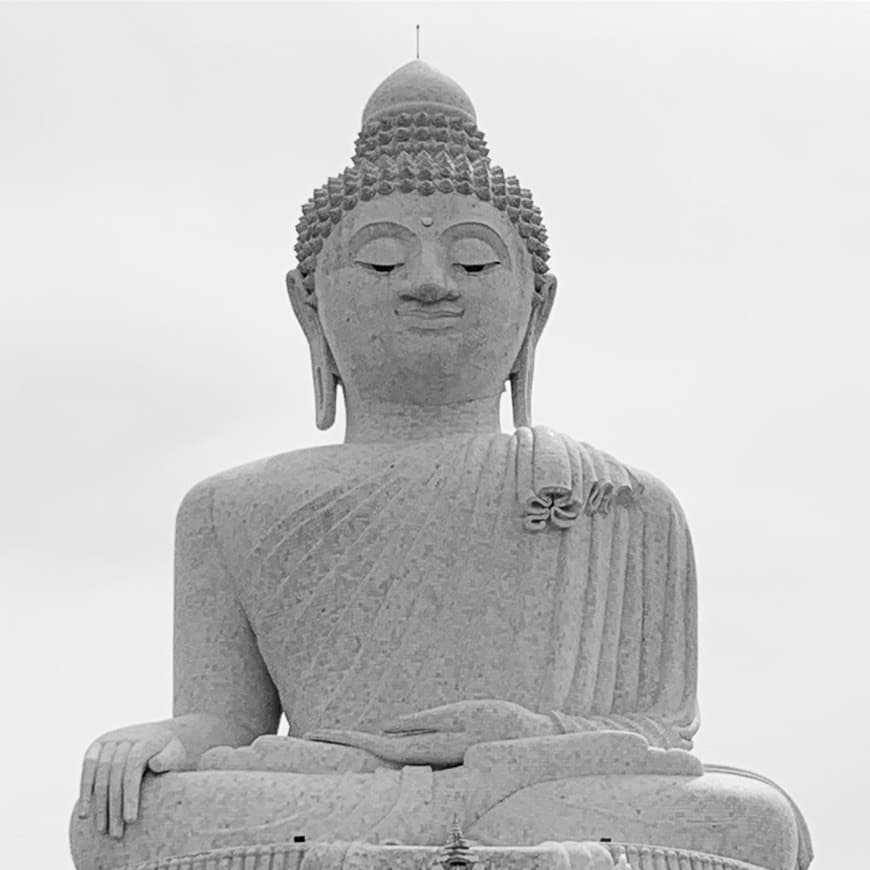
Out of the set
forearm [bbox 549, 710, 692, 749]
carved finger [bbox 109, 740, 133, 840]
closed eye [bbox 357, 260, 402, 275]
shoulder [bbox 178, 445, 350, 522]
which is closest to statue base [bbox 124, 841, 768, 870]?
carved finger [bbox 109, 740, 133, 840]

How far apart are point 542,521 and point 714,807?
1631 mm

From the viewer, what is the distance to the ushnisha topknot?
47.1 feet

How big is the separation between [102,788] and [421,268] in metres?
2.78

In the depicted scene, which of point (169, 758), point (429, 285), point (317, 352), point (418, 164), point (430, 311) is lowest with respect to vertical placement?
point (169, 758)

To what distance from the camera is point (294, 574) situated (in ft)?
45.2

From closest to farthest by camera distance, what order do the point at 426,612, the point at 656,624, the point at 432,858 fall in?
the point at 432,858 < the point at 426,612 < the point at 656,624

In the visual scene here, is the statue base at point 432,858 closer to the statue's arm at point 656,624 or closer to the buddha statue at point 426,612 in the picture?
the buddha statue at point 426,612

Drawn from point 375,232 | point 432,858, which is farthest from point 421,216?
point 432,858

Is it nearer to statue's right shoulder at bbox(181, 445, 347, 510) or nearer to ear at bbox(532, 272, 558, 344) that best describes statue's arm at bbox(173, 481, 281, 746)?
statue's right shoulder at bbox(181, 445, 347, 510)

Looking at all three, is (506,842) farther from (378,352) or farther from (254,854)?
(378,352)

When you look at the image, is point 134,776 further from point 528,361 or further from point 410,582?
point 528,361

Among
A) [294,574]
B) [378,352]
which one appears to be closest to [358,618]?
[294,574]

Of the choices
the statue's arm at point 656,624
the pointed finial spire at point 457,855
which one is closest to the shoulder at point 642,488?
the statue's arm at point 656,624

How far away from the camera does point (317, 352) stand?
14703 mm
